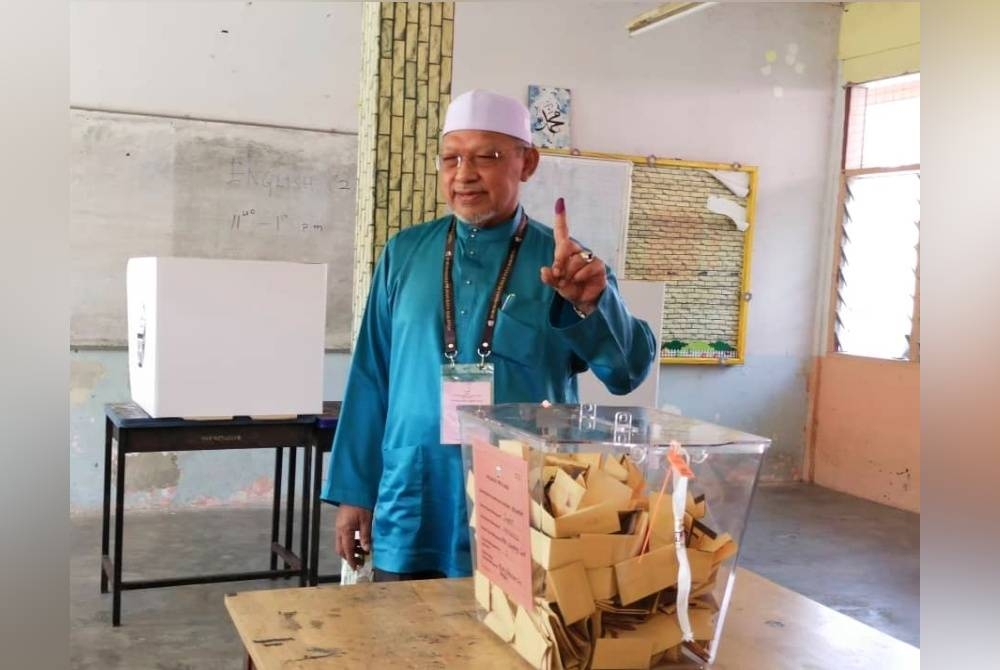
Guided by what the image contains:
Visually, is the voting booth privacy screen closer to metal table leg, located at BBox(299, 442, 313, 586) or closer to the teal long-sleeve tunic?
metal table leg, located at BBox(299, 442, 313, 586)

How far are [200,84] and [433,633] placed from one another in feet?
14.6

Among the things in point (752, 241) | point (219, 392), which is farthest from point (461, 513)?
point (752, 241)

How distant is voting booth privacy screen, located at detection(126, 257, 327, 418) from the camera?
112 inches

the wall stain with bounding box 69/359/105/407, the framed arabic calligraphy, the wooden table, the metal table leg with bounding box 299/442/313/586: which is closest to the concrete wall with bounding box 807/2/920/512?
the framed arabic calligraphy

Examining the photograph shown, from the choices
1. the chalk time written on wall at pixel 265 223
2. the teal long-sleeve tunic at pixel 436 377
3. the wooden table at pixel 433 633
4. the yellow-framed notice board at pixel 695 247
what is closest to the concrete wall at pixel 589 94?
the yellow-framed notice board at pixel 695 247

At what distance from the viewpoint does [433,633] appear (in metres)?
0.94

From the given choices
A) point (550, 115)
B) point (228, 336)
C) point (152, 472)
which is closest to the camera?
point (228, 336)

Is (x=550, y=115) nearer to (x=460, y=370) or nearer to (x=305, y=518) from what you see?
(x=305, y=518)

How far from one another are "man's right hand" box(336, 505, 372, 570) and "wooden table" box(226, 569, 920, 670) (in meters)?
0.48

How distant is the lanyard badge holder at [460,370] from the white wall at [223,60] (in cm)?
372

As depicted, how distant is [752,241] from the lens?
627 cm

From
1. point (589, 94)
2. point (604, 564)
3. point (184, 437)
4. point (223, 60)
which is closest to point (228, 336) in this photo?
point (184, 437)
